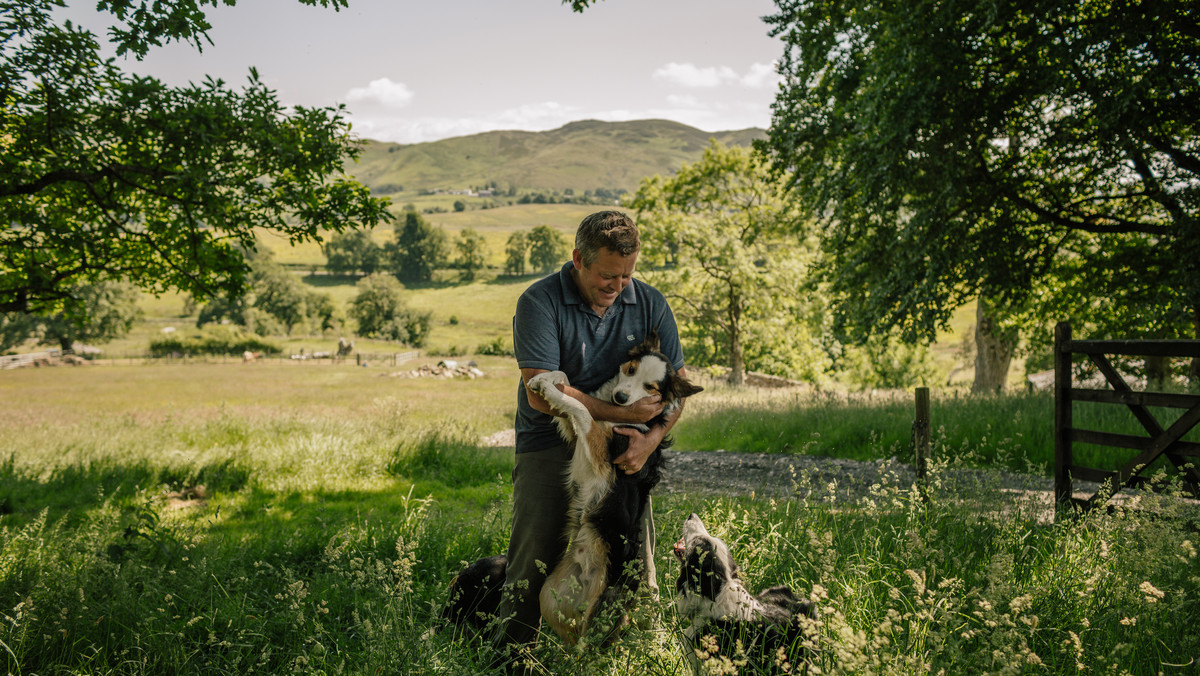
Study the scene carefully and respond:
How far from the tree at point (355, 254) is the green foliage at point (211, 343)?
108 feet

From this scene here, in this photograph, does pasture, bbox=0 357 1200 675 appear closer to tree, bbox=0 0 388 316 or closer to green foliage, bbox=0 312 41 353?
tree, bbox=0 0 388 316

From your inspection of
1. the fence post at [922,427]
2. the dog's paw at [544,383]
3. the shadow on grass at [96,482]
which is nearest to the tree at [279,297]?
the shadow on grass at [96,482]

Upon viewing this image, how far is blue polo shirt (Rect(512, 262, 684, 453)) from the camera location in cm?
307

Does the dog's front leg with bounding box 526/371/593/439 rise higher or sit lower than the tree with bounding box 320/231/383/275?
lower

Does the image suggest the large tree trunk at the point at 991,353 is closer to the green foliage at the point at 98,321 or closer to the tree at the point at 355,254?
the green foliage at the point at 98,321

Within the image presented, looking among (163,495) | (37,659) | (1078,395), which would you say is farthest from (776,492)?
(163,495)

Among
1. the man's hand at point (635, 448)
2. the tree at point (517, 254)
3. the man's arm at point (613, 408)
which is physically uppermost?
the tree at point (517, 254)

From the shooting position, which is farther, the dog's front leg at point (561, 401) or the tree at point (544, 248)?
the tree at point (544, 248)

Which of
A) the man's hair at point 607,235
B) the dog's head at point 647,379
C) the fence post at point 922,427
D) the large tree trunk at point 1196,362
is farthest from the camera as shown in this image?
the large tree trunk at point 1196,362

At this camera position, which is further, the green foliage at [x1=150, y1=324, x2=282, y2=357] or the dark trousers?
the green foliage at [x1=150, y1=324, x2=282, y2=357]

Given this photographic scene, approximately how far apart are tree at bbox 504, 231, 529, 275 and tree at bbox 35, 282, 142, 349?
46907mm

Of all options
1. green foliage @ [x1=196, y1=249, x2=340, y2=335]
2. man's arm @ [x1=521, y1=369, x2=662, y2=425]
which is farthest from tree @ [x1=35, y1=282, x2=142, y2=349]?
man's arm @ [x1=521, y1=369, x2=662, y2=425]

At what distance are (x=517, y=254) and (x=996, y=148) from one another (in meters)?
79.7

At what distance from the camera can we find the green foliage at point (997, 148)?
923 cm
